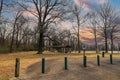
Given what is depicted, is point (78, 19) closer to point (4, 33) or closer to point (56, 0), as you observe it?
point (56, 0)

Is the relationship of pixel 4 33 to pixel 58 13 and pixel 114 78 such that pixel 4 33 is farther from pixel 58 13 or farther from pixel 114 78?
pixel 114 78

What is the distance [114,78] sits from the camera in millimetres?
15016

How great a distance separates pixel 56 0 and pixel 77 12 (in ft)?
53.2

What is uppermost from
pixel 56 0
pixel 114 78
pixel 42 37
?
pixel 56 0

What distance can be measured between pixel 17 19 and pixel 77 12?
19.0 metres

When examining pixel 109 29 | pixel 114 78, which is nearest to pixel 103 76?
pixel 114 78

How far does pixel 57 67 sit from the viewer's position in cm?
1747

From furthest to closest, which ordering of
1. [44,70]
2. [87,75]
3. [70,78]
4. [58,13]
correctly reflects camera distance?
[58,13], [44,70], [87,75], [70,78]

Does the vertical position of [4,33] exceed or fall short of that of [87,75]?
it exceeds it

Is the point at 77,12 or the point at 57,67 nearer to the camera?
the point at 57,67

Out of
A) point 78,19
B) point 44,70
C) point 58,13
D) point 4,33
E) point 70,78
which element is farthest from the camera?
point 4,33

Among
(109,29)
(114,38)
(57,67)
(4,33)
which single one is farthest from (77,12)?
(57,67)

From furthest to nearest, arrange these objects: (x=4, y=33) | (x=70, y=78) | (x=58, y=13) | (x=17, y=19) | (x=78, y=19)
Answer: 1. (x=4, y=33)
2. (x=17, y=19)
3. (x=78, y=19)
4. (x=58, y=13)
5. (x=70, y=78)

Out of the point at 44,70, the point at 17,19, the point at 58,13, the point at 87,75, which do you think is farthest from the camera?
the point at 17,19
